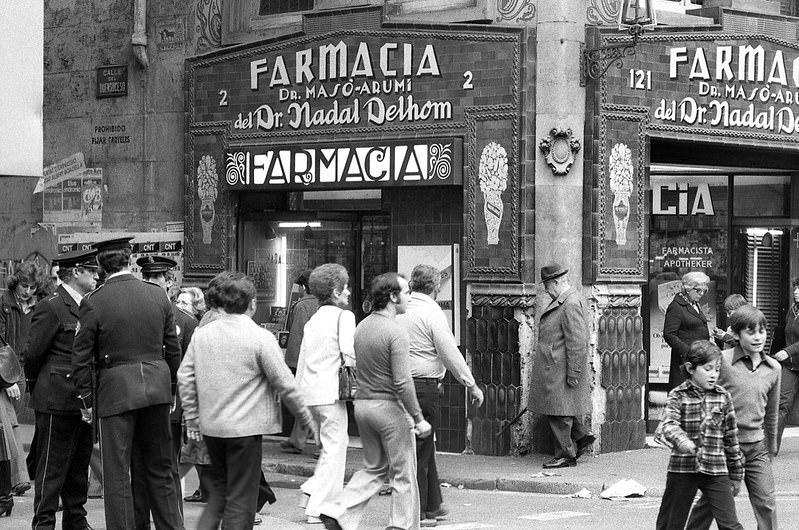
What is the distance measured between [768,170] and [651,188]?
1.52m

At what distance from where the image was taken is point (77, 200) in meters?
17.8

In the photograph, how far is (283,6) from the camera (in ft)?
54.1

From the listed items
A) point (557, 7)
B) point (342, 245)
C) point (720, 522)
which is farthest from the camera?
point (342, 245)

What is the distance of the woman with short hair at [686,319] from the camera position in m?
14.8

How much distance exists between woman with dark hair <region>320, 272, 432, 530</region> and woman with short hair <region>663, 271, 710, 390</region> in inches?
232

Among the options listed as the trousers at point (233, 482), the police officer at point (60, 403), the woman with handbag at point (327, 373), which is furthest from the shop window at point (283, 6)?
the trousers at point (233, 482)

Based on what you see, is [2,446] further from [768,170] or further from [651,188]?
[768,170]

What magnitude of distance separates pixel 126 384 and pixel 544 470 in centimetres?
568

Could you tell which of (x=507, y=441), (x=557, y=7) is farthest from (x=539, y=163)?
(x=507, y=441)

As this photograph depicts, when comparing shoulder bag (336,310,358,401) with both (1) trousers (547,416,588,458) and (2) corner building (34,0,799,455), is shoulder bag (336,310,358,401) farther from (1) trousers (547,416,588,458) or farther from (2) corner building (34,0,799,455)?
(2) corner building (34,0,799,455)

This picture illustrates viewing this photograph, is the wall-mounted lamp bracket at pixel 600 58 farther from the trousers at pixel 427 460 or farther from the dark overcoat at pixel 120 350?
the dark overcoat at pixel 120 350

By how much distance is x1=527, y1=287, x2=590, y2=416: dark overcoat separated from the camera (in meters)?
13.5

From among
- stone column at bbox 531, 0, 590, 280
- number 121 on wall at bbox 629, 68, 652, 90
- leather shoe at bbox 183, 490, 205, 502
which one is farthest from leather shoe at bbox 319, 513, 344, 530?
number 121 on wall at bbox 629, 68, 652, 90

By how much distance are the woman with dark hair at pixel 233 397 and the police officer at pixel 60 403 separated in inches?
54.4
